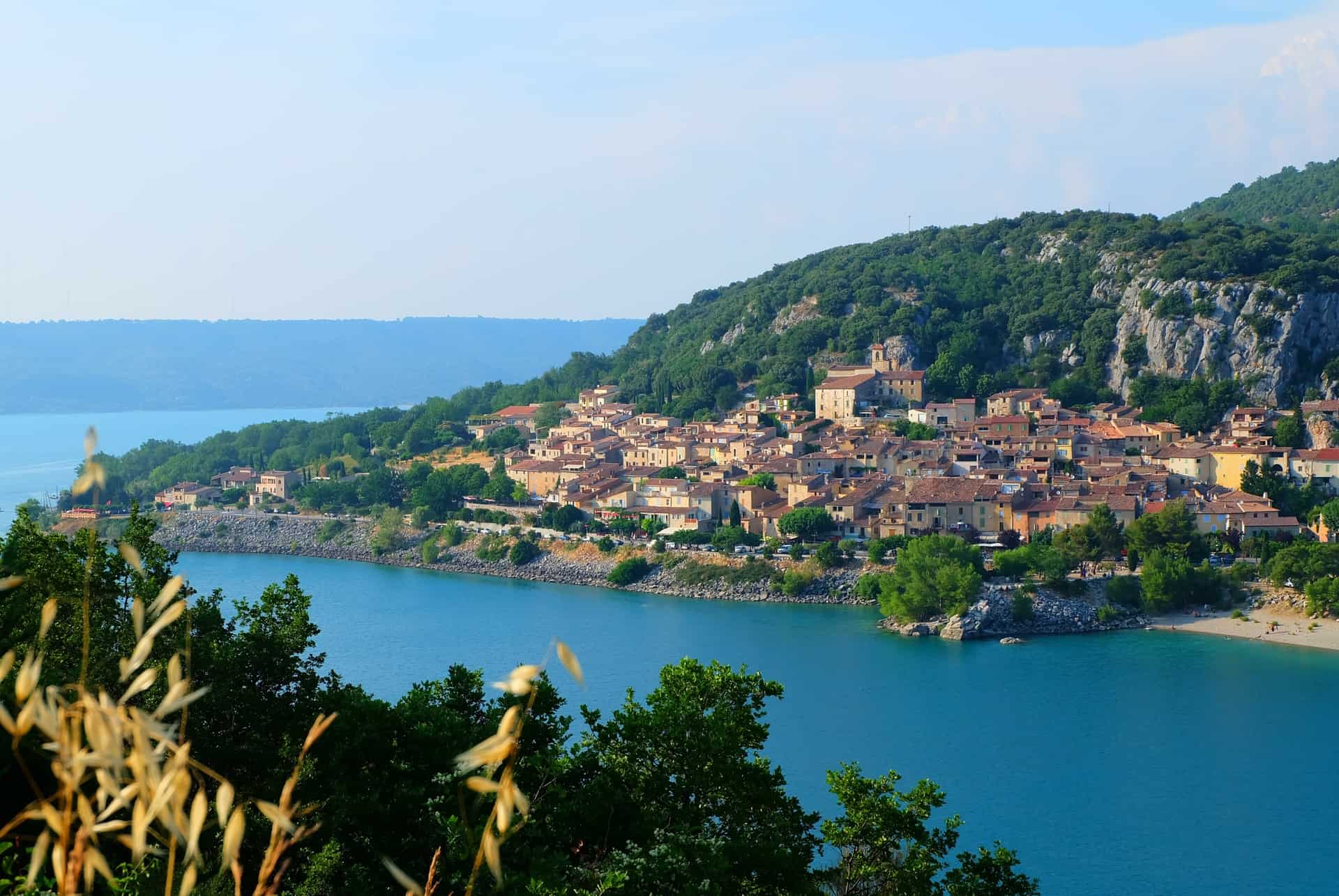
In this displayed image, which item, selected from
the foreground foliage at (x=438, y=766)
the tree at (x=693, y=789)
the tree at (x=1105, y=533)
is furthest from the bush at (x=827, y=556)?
the tree at (x=693, y=789)

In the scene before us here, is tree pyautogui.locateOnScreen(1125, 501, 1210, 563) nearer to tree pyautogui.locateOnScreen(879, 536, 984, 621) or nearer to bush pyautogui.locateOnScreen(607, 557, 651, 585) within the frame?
tree pyautogui.locateOnScreen(879, 536, 984, 621)

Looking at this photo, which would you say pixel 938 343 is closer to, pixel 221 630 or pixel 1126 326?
pixel 1126 326

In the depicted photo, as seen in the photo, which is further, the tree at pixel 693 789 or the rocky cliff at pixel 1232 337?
the rocky cliff at pixel 1232 337

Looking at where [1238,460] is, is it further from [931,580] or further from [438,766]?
[438,766]

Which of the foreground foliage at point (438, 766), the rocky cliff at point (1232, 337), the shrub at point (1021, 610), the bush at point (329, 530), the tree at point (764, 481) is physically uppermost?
the rocky cliff at point (1232, 337)

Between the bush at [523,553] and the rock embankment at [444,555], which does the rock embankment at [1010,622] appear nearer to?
the rock embankment at [444,555]

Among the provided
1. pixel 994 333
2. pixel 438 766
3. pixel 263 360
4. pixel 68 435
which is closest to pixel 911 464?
pixel 994 333
